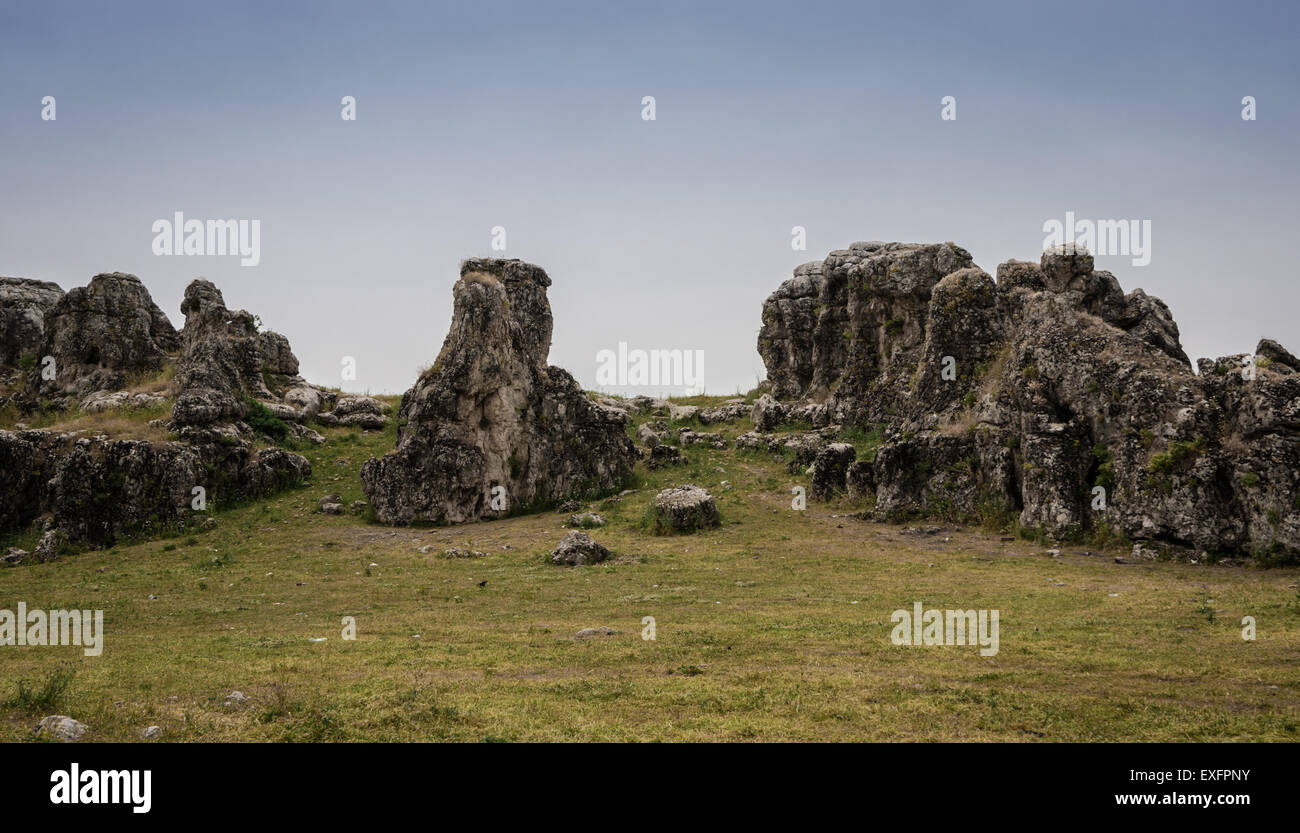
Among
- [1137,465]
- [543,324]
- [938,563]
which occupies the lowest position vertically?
[938,563]

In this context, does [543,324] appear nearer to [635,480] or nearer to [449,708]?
[635,480]

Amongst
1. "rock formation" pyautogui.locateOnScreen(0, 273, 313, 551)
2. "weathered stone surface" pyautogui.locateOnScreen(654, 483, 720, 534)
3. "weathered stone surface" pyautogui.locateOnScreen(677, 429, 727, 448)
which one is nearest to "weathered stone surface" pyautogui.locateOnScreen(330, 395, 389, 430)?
"rock formation" pyautogui.locateOnScreen(0, 273, 313, 551)

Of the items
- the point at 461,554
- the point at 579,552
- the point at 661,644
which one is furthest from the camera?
the point at 461,554

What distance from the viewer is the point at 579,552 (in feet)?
93.5

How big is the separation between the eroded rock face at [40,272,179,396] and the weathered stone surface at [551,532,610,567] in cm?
2826

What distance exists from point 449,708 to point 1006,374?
26.2m

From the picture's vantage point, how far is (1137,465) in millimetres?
26875

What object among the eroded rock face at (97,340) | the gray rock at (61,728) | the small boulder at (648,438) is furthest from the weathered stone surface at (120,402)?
the gray rock at (61,728)

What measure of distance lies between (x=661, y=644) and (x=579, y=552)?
11.5 meters

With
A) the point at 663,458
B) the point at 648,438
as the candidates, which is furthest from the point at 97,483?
the point at 648,438

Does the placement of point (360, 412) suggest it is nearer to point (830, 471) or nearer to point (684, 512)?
point (684, 512)

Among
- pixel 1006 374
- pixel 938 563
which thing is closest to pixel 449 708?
pixel 938 563

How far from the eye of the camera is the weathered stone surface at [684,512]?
3353 cm

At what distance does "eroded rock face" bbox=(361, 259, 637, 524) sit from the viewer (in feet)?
123
